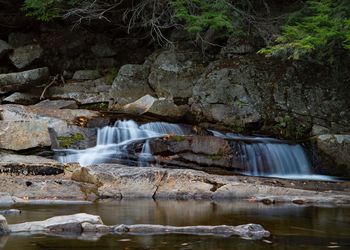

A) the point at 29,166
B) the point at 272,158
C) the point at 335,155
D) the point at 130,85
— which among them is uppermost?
the point at 130,85

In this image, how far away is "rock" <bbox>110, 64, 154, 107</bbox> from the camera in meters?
16.4

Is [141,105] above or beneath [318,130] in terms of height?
above

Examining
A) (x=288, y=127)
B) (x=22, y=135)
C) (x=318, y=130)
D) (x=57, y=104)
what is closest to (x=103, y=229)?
(x=22, y=135)

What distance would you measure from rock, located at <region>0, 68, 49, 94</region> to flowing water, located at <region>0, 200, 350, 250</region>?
9.81m

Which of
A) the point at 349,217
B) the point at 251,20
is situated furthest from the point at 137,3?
the point at 349,217

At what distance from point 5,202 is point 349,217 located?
16.9 ft

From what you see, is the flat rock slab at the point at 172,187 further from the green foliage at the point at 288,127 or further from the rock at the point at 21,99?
the rock at the point at 21,99

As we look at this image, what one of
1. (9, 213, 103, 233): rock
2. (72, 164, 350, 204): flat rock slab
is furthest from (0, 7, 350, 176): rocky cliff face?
(9, 213, 103, 233): rock

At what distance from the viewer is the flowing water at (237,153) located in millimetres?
11625

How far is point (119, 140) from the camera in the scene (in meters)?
12.8

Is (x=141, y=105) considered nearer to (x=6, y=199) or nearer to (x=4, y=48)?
(x=4, y=48)

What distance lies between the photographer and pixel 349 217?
7168 mm

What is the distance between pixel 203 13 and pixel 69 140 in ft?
16.2

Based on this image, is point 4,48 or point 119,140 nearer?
point 119,140
